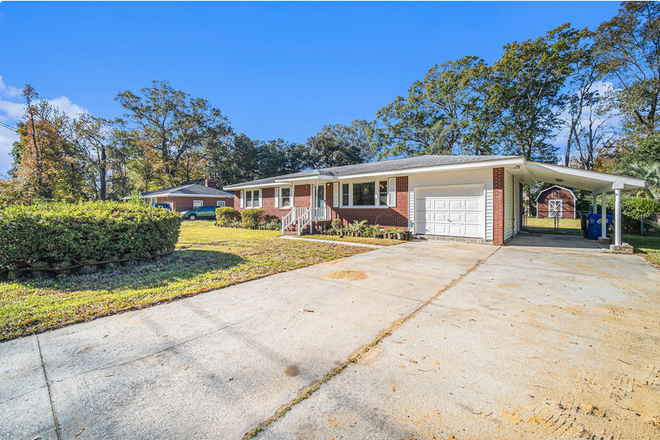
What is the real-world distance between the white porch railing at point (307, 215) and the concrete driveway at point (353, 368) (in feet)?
32.8

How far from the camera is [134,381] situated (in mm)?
2326

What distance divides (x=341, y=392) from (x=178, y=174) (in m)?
44.8

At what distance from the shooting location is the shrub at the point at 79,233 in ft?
15.9

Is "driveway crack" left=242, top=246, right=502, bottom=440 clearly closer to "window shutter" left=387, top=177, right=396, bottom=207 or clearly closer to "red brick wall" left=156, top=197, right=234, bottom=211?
"window shutter" left=387, top=177, right=396, bottom=207

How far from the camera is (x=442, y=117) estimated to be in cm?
2789

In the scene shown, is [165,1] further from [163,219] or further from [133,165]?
[133,165]

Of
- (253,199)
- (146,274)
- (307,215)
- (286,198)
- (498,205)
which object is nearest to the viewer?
(146,274)

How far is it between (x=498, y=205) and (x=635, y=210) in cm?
1033

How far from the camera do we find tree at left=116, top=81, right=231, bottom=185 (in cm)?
3500

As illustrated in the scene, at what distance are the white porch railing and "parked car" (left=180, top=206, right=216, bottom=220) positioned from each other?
14.1 m

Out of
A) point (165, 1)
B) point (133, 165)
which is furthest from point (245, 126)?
point (165, 1)

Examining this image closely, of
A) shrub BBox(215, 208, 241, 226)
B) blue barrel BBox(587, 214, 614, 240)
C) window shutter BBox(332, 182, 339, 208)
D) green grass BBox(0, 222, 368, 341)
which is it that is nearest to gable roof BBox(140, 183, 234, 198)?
shrub BBox(215, 208, 241, 226)

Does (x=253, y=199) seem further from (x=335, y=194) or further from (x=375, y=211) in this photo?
(x=375, y=211)

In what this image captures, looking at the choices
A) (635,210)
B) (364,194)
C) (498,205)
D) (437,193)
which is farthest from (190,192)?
(635,210)
